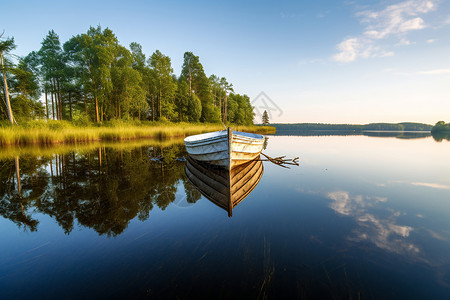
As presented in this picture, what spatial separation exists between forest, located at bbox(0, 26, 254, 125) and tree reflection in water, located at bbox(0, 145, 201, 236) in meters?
20.6

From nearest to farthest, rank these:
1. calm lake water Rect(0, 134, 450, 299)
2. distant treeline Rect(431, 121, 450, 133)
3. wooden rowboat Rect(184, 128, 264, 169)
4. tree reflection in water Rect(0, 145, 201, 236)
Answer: calm lake water Rect(0, 134, 450, 299)
tree reflection in water Rect(0, 145, 201, 236)
wooden rowboat Rect(184, 128, 264, 169)
distant treeline Rect(431, 121, 450, 133)

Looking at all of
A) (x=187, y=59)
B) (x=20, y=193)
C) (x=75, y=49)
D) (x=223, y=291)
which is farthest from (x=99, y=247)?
(x=187, y=59)

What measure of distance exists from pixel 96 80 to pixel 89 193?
28.1 meters

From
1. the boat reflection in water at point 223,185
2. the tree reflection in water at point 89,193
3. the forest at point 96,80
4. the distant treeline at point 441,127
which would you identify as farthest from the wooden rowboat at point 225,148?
the distant treeline at point 441,127

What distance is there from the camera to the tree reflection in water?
427cm

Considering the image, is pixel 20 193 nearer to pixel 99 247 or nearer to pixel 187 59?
pixel 99 247

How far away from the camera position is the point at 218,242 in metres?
3.42

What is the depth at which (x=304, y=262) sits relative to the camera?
2.89 m

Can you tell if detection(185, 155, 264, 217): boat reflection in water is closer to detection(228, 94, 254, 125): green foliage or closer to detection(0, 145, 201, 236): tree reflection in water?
detection(0, 145, 201, 236): tree reflection in water

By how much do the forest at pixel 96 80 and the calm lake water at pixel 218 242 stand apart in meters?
25.8

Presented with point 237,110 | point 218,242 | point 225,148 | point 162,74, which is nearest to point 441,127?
point 237,110

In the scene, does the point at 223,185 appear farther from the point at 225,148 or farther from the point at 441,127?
the point at 441,127

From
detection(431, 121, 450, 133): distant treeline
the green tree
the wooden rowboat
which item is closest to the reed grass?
the wooden rowboat

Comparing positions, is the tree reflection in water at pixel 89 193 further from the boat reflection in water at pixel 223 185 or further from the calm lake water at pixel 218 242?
the boat reflection in water at pixel 223 185
